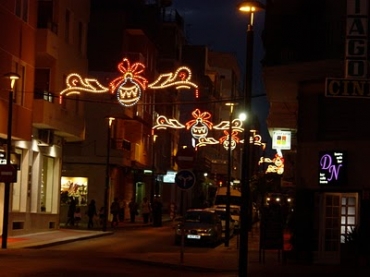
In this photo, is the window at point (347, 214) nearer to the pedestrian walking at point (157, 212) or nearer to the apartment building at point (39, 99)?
the apartment building at point (39, 99)

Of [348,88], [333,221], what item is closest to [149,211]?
[333,221]

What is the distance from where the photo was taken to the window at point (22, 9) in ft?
117

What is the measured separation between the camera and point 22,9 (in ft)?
119

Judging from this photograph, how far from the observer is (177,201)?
83.4 metres

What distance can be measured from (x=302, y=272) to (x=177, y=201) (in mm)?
60090

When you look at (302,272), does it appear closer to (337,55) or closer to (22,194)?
(337,55)

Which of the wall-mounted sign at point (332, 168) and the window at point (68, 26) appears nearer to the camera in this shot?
the wall-mounted sign at point (332, 168)

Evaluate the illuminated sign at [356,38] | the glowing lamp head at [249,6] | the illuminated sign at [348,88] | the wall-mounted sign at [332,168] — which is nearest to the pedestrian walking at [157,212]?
the wall-mounted sign at [332,168]

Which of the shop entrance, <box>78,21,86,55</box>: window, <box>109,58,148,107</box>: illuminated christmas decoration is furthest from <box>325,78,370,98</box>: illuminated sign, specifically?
<box>78,21,86,55</box>: window

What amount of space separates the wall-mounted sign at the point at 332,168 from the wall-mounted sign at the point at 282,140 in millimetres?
16174

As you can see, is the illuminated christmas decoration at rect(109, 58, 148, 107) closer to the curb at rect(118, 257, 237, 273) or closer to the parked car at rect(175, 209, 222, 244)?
the parked car at rect(175, 209, 222, 244)

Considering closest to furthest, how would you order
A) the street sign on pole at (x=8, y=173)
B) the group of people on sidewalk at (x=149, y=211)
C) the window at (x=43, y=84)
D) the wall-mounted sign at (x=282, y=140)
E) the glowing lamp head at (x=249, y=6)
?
1. the glowing lamp head at (x=249, y=6)
2. the street sign on pole at (x=8, y=173)
3. the window at (x=43, y=84)
4. the wall-mounted sign at (x=282, y=140)
5. the group of people on sidewalk at (x=149, y=211)

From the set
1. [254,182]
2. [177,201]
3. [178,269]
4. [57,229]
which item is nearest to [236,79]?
[177,201]

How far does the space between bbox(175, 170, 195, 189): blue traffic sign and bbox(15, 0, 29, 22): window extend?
14.1m
